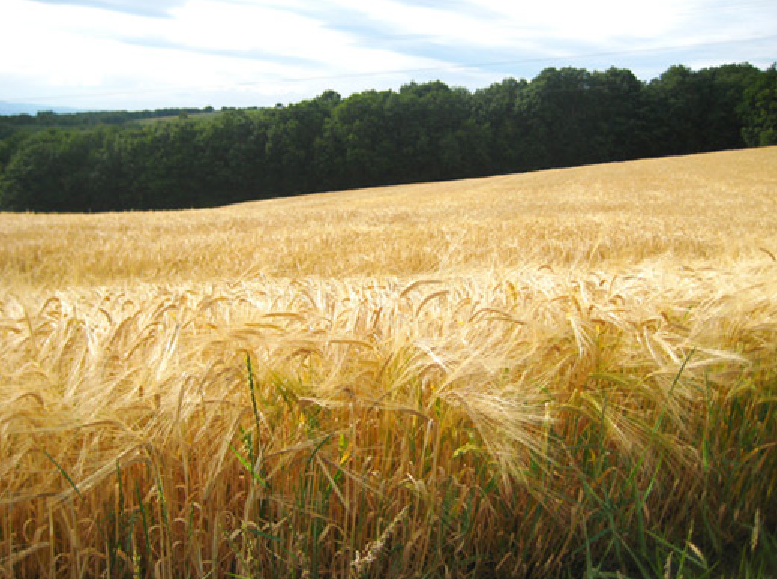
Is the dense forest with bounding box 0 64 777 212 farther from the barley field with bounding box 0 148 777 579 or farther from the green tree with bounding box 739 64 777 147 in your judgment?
the barley field with bounding box 0 148 777 579

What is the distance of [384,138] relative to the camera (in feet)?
184

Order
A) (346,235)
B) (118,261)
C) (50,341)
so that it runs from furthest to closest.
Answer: (346,235)
(118,261)
(50,341)

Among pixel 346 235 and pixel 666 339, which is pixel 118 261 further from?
pixel 666 339

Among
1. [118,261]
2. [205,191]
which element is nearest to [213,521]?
[118,261]

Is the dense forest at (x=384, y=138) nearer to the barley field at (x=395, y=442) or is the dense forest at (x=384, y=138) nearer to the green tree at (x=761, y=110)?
the green tree at (x=761, y=110)

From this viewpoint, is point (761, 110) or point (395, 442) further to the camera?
point (761, 110)

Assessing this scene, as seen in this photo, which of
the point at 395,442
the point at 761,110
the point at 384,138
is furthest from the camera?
the point at 384,138

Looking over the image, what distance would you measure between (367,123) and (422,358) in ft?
185

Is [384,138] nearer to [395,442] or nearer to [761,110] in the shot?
[761,110]

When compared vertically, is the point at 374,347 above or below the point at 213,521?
above

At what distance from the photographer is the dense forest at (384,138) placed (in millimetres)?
50469

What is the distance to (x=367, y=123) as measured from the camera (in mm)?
55469

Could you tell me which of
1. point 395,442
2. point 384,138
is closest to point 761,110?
point 384,138

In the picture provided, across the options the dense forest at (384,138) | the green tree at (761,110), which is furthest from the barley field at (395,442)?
the green tree at (761,110)
